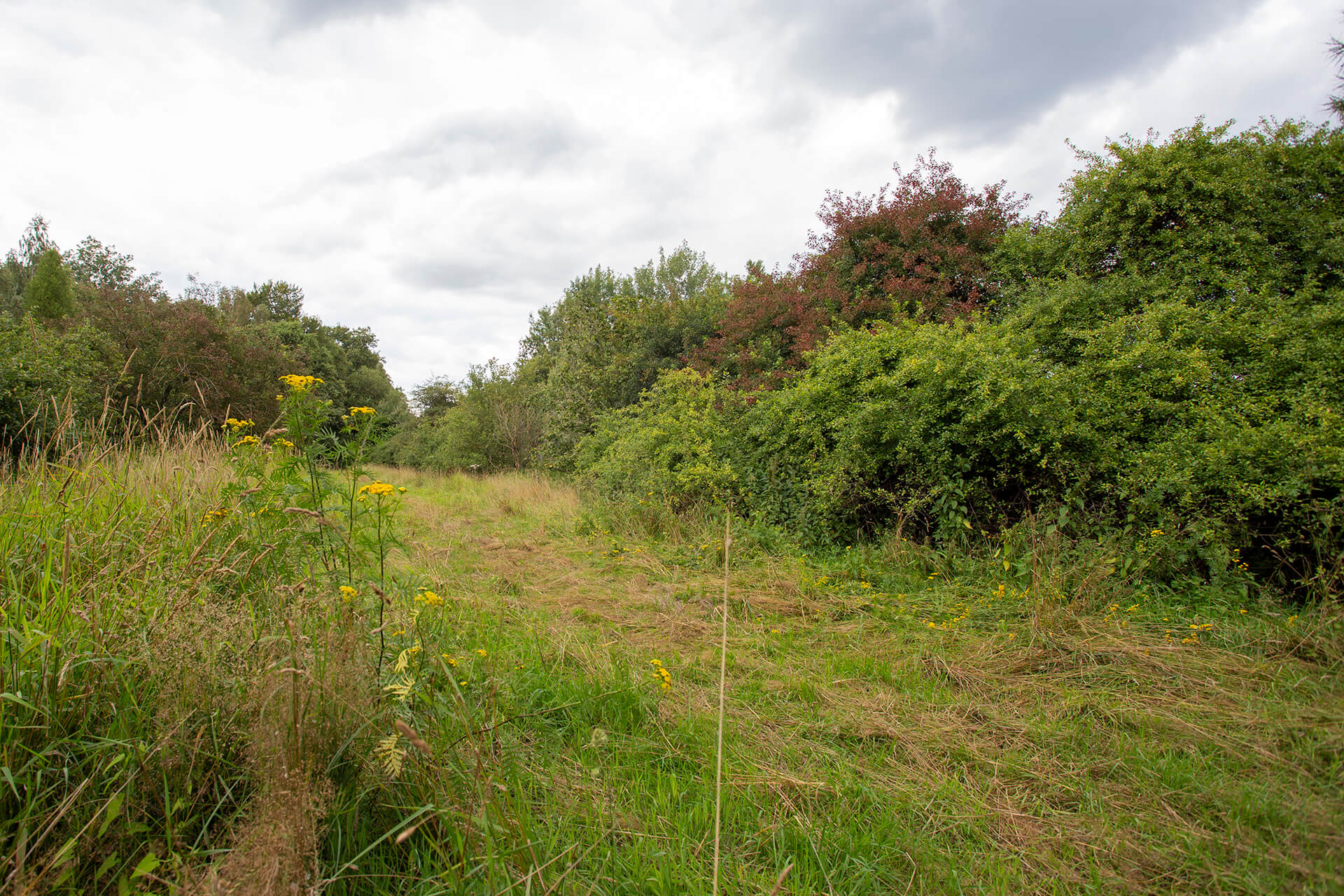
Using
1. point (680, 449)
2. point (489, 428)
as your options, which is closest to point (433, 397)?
point (489, 428)

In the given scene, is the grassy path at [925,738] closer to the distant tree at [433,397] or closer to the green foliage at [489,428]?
the green foliage at [489,428]

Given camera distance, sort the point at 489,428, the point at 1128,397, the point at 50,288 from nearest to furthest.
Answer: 1. the point at 1128,397
2. the point at 489,428
3. the point at 50,288

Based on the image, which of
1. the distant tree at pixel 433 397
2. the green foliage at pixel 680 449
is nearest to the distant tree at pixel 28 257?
the distant tree at pixel 433 397

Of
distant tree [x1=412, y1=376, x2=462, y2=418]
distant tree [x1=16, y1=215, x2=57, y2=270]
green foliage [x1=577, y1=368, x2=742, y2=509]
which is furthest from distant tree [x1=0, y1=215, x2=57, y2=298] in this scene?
green foliage [x1=577, y1=368, x2=742, y2=509]

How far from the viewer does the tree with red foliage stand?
9227mm

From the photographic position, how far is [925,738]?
260cm

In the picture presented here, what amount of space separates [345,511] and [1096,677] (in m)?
3.83

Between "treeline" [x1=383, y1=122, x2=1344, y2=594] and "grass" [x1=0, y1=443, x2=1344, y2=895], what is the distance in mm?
998

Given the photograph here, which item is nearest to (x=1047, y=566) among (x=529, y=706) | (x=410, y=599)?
(x=529, y=706)

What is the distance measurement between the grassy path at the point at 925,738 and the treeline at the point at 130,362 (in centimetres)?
173

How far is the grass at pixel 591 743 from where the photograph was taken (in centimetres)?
149

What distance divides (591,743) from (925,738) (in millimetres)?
1504

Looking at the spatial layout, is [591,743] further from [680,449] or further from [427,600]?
[680,449]

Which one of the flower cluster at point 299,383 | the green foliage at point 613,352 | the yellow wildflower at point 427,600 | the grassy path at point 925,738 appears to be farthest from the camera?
the green foliage at point 613,352
